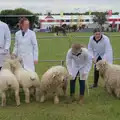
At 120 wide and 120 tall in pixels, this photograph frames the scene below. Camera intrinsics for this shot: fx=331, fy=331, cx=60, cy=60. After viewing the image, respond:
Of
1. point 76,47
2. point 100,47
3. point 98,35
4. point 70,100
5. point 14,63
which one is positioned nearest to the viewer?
point 76,47

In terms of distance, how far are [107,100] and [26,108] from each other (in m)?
2.04

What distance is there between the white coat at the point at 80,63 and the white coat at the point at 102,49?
1329 mm

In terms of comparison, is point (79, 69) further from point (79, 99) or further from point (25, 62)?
point (25, 62)

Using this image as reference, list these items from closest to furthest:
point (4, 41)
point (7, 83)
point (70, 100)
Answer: point (7, 83) → point (70, 100) → point (4, 41)

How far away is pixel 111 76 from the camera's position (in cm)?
834

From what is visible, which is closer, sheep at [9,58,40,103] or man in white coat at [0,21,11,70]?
sheep at [9,58,40,103]

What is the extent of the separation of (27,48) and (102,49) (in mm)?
2267

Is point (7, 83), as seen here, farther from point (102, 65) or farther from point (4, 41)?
point (102, 65)

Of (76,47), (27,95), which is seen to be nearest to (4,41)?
(27,95)

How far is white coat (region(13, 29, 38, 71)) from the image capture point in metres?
8.27

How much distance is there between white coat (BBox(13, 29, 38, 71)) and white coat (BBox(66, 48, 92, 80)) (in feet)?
3.17

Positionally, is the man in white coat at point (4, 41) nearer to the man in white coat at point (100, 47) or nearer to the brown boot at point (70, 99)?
the brown boot at point (70, 99)

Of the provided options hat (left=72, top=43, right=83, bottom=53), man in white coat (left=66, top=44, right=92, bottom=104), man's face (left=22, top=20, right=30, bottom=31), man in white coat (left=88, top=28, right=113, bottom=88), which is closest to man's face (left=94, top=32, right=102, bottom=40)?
man in white coat (left=88, top=28, right=113, bottom=88)

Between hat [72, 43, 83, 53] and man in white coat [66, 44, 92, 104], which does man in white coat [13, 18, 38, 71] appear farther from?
hat [72, 43, 83, 53]
